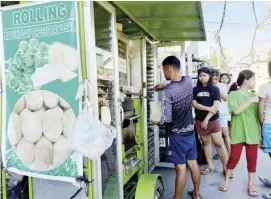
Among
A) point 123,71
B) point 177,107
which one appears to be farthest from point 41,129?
point 123,71

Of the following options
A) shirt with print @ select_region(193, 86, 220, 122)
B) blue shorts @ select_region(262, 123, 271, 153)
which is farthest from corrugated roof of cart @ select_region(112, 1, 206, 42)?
blue shorts @ select_region(262, 123, 271, 153)

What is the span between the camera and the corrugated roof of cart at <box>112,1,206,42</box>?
2.39m

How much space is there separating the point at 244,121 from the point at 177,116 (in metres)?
0.98

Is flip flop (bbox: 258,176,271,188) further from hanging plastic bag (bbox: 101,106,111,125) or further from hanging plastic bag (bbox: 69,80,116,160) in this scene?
hanging plastic bag (bbox: 69,80,116,160)

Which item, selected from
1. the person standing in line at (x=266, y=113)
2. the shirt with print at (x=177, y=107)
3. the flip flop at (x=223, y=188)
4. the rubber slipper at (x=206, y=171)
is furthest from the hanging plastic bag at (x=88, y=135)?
the rubber slipper at (x=206, y=171)

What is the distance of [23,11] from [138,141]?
2109 mm

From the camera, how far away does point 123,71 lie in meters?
3.23

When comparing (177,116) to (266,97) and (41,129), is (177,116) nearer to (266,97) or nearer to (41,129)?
(266,97)

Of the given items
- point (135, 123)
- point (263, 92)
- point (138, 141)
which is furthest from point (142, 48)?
point (263, 92)

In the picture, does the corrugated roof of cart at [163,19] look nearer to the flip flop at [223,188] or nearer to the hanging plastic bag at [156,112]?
the hanging plastic bag at [156,112]

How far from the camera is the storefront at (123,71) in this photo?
73.1 inches

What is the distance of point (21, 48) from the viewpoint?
77.2 inches

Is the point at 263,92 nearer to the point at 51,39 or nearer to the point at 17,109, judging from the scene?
the point at 51,39

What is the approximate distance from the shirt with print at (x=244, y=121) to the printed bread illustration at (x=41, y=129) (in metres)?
2.12
